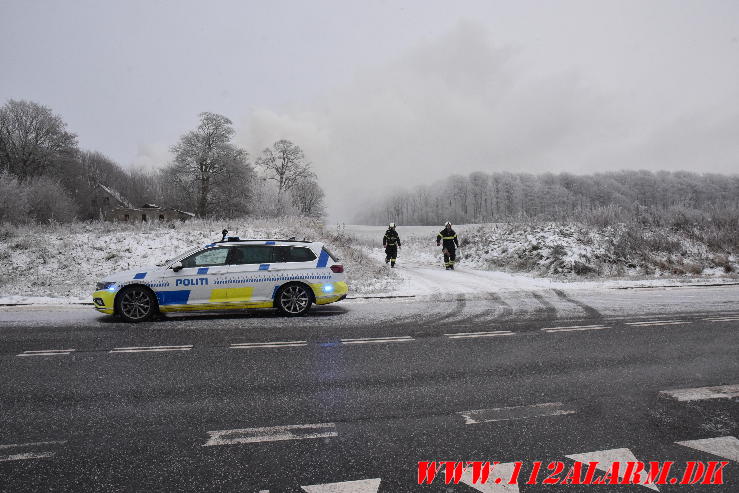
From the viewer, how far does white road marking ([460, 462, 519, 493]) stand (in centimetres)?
Result: 277

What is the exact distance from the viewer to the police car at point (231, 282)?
900 cm

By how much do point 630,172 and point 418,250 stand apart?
12024 cm

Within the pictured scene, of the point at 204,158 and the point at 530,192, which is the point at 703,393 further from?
the point at 530,192

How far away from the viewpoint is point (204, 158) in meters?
43.8

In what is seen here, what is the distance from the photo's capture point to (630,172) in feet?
407

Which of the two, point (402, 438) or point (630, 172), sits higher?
point (630, 172)

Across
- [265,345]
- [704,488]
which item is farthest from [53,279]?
[704,488]

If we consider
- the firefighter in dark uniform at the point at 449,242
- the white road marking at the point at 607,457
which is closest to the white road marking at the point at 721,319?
the white road marking at the point at 607,457

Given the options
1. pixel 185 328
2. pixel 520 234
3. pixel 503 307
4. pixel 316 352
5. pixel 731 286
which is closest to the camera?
pixel 316 352

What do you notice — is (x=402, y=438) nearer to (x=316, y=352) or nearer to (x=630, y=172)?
(x=316, y=352)

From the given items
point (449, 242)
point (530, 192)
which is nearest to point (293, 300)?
point (449, 242)

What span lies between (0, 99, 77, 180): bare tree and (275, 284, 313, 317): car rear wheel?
55.1 metres

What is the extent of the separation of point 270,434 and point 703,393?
14.5ft

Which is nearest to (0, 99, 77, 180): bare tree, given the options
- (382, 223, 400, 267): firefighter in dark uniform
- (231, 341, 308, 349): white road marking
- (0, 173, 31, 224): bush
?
(0, 173, 31, 224): bush
